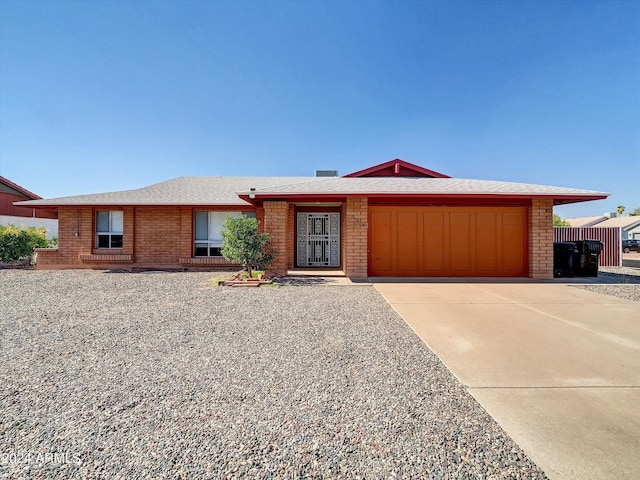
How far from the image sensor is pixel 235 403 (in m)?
2.62

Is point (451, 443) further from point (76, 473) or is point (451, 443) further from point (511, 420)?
point (76, 473)

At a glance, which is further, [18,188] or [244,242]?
[18,188]

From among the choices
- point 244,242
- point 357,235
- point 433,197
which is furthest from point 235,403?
point 433,197

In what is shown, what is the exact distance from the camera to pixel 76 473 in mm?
1854

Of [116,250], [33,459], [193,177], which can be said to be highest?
[193,177]

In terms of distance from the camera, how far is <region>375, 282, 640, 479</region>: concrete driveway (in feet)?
6.93

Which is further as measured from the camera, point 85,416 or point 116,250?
point 116,250

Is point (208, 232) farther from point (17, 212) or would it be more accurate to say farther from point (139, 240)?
point (17, 212)

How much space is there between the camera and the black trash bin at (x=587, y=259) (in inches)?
395

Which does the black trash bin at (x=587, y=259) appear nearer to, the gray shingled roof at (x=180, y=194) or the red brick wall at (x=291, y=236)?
the red brick wall at (x=291, y=236)

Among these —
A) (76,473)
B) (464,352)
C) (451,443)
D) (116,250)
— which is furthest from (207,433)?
(116,250)

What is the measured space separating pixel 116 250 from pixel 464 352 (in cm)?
1331

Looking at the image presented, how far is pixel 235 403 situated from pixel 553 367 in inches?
139

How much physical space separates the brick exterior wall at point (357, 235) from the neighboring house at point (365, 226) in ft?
0.11
